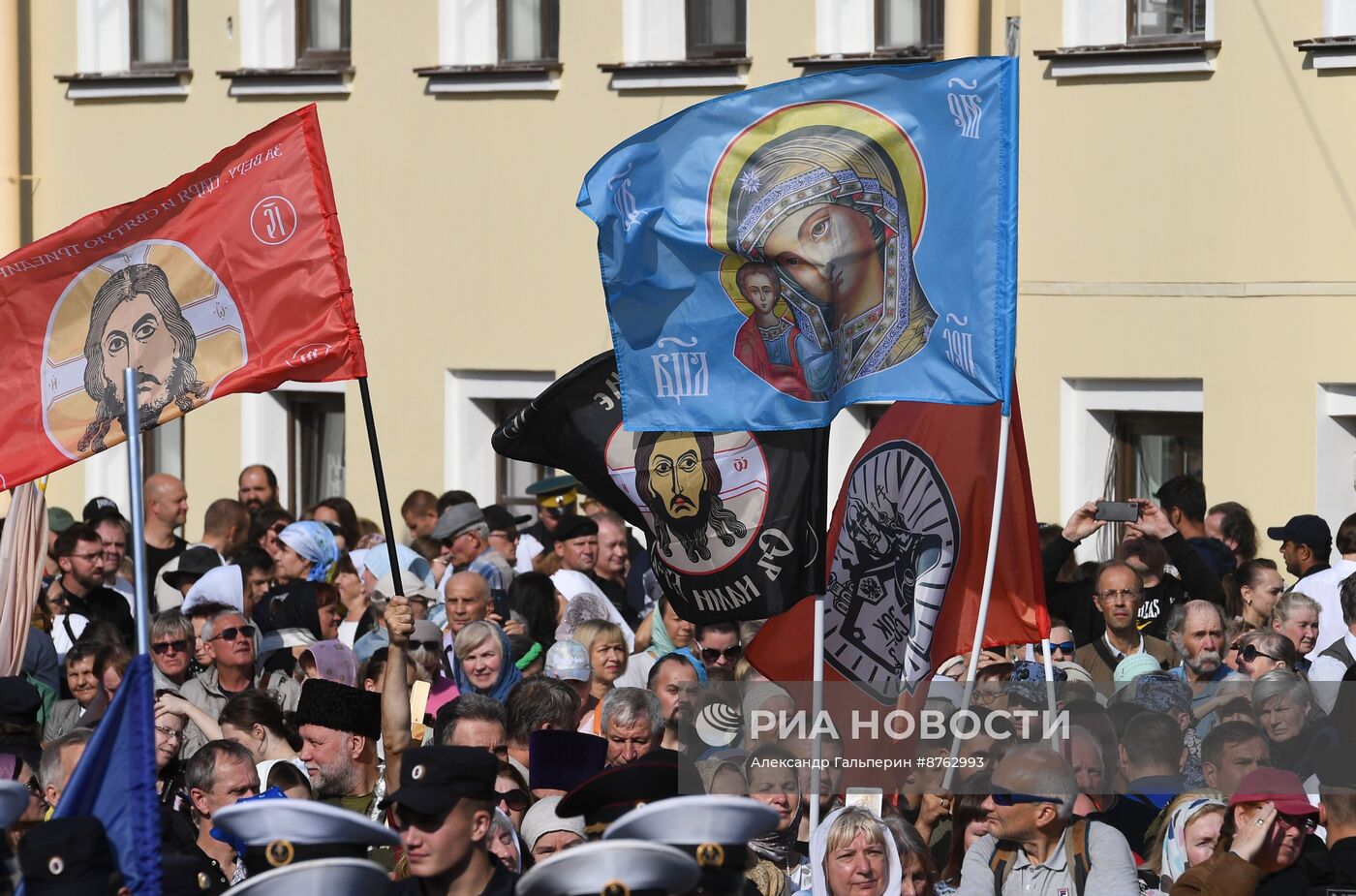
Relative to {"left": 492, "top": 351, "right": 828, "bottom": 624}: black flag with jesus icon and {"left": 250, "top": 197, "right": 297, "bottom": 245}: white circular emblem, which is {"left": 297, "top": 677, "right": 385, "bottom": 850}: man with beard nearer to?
{"left": 492, "top": 351, "right": 828, "bottom": 624}: black flag with jesus icon

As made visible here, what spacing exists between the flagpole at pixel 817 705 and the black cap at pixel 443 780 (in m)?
1.78

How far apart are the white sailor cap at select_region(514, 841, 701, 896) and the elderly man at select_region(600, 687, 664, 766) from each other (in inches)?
138

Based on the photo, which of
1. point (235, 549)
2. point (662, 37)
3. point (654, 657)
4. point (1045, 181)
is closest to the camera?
point (654, 657)

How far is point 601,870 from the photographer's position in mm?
5746

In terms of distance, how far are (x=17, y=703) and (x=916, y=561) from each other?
3397mm

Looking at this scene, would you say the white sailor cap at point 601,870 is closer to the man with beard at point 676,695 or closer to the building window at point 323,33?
the man with beard at point 676,695

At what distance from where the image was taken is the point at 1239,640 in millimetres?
10625

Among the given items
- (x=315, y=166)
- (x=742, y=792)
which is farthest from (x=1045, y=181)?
(x=742, y=792)

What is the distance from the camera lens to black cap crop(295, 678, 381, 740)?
9109 mm

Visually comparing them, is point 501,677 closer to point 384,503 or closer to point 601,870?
point 384,503

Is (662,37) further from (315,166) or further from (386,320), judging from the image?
(315,166)

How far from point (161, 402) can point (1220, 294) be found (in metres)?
7.83

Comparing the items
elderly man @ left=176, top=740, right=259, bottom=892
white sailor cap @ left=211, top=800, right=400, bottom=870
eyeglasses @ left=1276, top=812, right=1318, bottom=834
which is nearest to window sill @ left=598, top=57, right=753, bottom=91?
elderly man @ left=176, top=740, right=259, bottom=892

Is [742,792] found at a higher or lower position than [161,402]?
lower
